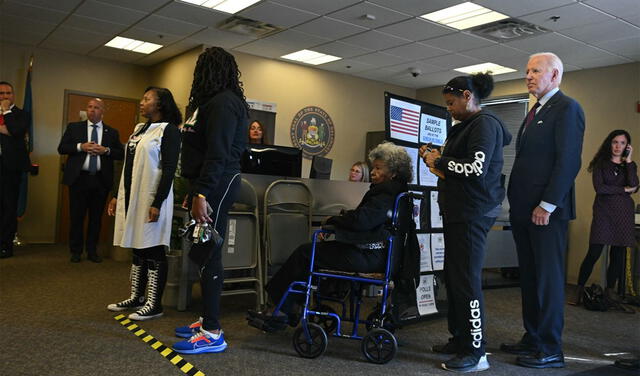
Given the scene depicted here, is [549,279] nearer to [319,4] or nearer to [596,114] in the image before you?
[319,4]

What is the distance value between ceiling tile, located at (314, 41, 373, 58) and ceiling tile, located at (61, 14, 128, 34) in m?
2.43

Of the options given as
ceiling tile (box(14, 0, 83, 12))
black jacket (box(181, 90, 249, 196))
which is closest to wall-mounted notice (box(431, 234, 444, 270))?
black jacket (box(181, 90, 249, 196))

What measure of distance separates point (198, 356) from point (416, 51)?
16.9 ft

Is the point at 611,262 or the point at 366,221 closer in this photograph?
the point at 366,221

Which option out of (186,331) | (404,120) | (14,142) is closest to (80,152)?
(14,142)

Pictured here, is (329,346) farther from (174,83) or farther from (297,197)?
(174,83)

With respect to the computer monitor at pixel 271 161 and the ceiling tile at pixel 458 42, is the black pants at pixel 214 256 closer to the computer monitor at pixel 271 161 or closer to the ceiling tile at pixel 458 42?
the computer monitor at pixel 271 161

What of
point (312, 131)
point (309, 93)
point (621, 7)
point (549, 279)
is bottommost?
point (549, 279)

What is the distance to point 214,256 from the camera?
2.67m

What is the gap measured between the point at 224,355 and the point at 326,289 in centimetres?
67

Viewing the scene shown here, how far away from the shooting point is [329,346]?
9.68 ft

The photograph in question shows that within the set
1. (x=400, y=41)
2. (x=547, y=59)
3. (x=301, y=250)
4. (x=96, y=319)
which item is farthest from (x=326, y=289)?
(x=400, y=41)

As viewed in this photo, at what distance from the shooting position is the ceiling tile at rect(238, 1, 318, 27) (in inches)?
209

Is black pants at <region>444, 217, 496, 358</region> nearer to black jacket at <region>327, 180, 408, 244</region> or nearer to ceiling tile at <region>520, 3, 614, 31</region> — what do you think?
black jacket at <region>327, 180, 408, 244</region>
